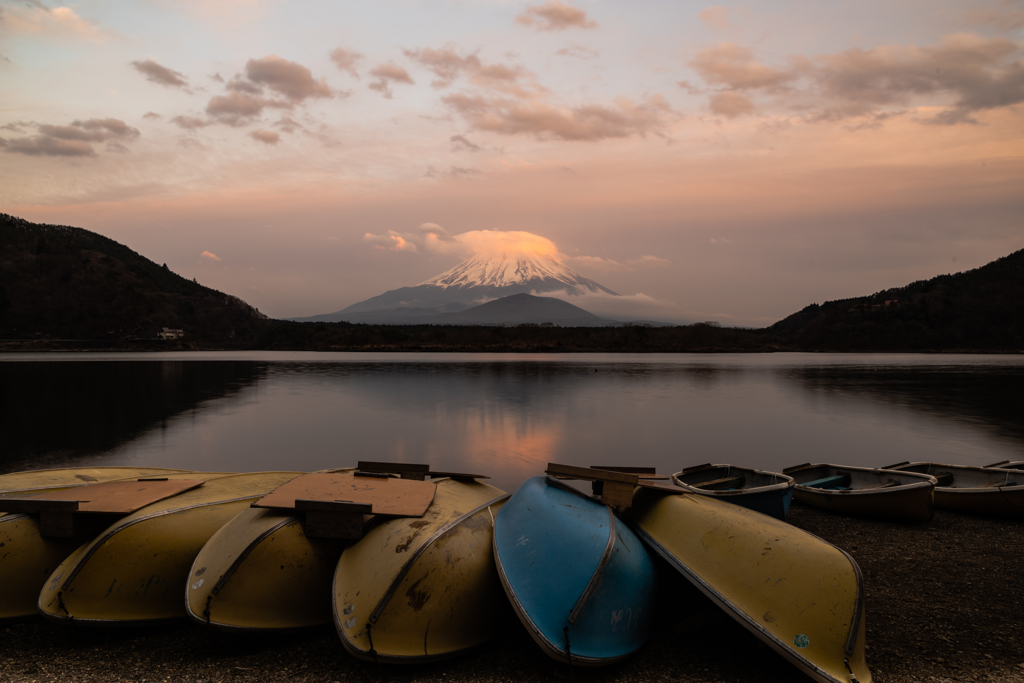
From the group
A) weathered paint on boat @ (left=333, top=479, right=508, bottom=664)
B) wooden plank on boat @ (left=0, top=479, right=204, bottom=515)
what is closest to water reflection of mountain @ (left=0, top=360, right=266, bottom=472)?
wooden plank on boat @ (left=0, top=479, right=204, bottom=515)

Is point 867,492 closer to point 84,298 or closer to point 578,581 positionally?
point 578,581

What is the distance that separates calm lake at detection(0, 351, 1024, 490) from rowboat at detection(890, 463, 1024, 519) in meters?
5.78

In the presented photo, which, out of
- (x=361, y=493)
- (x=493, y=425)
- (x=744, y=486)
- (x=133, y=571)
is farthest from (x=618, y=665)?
(x=493, y=425)

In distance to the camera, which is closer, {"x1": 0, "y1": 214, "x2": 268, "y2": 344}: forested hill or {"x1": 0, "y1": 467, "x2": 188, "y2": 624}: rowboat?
{"x1": 0, "y1": 467, "x2": 188, "y2": 624}: rowboat

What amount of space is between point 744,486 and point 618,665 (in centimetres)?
510

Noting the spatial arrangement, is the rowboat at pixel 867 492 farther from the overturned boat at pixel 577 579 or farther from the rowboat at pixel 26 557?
the rowboat at pixel 26 557

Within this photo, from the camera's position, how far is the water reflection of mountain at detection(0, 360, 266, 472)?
591 inches

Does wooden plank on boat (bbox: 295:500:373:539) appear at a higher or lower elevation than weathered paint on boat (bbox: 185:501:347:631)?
higher

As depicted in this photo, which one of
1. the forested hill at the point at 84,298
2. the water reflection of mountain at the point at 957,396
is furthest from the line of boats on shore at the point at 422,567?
the forested hill at the point at 84,298

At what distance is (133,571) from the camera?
4465 millimetres

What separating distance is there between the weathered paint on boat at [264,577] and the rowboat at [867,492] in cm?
697

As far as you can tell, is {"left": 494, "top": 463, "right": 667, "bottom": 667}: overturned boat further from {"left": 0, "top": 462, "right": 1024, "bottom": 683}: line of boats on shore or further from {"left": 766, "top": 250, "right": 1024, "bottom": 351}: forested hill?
{"left": 766, "top": 250, "right": 1024, "bottom": 351}: forested hill

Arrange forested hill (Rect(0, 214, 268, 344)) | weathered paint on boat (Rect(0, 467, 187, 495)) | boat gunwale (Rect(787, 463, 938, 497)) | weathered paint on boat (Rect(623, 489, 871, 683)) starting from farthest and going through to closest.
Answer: forested hill (Rect(0, 214, 268, 344)), boat gunwale (Rect(787, 463, 938, 497)), weathered paint on boat (Rect(0, 467, 187, 495)), weathered paint on boat (Rect(623, 489, 871, 683))

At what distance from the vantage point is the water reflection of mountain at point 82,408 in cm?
1500
